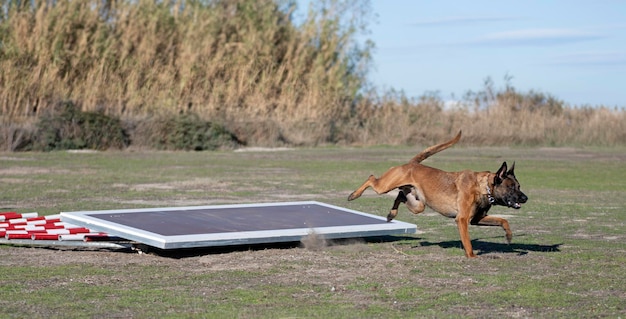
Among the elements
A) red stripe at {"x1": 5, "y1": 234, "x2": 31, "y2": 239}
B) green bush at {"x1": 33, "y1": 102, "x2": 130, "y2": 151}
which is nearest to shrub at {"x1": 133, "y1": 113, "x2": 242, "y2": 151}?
green bush at {"x1": 33, "y1": 102, "x2": 130, "y2": 151}

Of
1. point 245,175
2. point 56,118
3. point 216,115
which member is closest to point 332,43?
point 216,115

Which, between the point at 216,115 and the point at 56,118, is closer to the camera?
the point at 56,118

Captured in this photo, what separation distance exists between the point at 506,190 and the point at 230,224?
3.67 metres

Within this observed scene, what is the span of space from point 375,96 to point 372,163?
15.8 meters

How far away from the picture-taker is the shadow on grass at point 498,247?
1259 cm

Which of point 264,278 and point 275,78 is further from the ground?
point 275,78

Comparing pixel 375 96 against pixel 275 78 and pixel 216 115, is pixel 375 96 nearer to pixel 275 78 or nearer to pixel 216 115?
pixel 275 78

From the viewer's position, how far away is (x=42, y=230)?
13.1 metres

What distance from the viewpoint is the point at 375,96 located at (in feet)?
154

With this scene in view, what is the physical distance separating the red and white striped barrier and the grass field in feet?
0.65

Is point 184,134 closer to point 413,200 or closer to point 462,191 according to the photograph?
point 413,200

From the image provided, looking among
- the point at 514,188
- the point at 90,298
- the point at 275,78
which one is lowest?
the point at 90,298

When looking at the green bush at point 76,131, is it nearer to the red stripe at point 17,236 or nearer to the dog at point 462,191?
the red stripe at point 17,236

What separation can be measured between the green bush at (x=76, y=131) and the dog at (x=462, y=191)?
80.9ft
